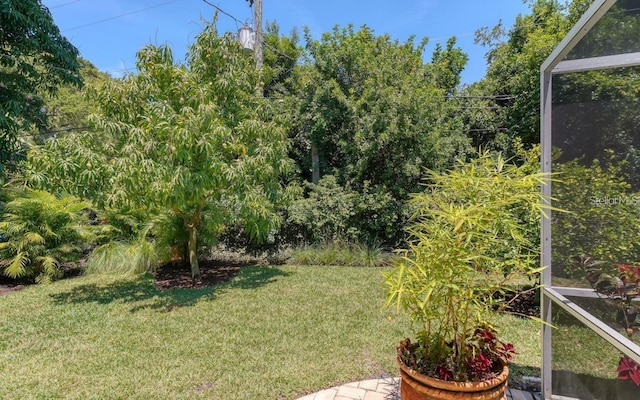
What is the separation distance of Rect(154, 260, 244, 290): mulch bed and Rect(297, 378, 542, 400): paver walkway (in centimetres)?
375

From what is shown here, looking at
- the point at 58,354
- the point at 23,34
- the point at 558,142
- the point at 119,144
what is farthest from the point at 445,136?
the point at 23,34

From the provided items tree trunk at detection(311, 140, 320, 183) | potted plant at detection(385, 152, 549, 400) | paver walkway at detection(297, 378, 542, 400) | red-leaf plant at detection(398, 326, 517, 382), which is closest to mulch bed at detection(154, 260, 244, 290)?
tree trunk at detection(311, 140, 320, 183)

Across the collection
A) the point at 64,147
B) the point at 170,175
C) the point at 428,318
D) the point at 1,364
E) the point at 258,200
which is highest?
the point at 64,147

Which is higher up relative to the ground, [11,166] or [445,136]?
[445,136]

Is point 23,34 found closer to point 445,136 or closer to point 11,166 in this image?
point 11,166

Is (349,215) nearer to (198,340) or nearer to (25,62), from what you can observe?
(198,340)

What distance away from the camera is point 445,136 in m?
8.07

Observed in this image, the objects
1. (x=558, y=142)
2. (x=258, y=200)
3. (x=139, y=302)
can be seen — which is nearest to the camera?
(x=558, y=142)

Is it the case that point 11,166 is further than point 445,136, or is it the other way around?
point 445,136

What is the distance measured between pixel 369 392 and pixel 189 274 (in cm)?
501

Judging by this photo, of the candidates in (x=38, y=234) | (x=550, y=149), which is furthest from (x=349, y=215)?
(x=38, y=234)

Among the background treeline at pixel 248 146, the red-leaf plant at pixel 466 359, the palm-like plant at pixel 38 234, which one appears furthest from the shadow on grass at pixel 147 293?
the red-leaf plant at pixel 466 359

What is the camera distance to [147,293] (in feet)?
17.0

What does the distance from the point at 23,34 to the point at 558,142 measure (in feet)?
28.7
